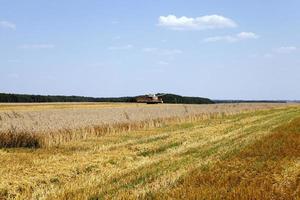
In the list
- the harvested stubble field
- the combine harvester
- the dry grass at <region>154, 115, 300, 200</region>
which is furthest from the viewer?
the combine harvester

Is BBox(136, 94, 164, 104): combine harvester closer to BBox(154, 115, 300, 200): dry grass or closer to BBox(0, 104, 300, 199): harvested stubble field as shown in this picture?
BBox(0, 104, 300, 199): harvested stubble field

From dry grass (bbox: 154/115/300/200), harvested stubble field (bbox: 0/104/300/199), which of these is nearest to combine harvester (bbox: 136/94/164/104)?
harvested stubble field (bbox: 0/104/300/199)

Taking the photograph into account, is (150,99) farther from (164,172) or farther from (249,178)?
(249,178)

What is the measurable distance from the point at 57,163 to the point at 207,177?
549 centimetres

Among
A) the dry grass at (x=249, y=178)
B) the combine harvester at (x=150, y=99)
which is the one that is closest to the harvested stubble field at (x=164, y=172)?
the dry grass at (x=249, y=178)

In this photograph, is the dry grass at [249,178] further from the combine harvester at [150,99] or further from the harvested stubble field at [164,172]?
the combine harvester at [150,99]

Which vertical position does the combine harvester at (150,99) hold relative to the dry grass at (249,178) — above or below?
above

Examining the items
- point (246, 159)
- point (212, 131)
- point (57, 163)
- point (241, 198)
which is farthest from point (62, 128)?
point (241, 198)

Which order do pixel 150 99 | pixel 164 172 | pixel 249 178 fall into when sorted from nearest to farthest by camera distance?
1. pixel 249 178
2. pixel 164 172
3. pixel 150 99

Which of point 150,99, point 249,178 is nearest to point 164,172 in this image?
point 249,178

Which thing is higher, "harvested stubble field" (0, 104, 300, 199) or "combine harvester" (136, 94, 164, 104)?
"combine harvester" (136, 94, 164, 104)

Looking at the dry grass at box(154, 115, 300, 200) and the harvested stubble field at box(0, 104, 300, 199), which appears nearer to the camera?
the dry grass at box(154, 115, 300, 200)

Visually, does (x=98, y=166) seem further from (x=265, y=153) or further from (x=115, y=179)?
(x=265, y=153)

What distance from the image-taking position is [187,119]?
46062 mm
